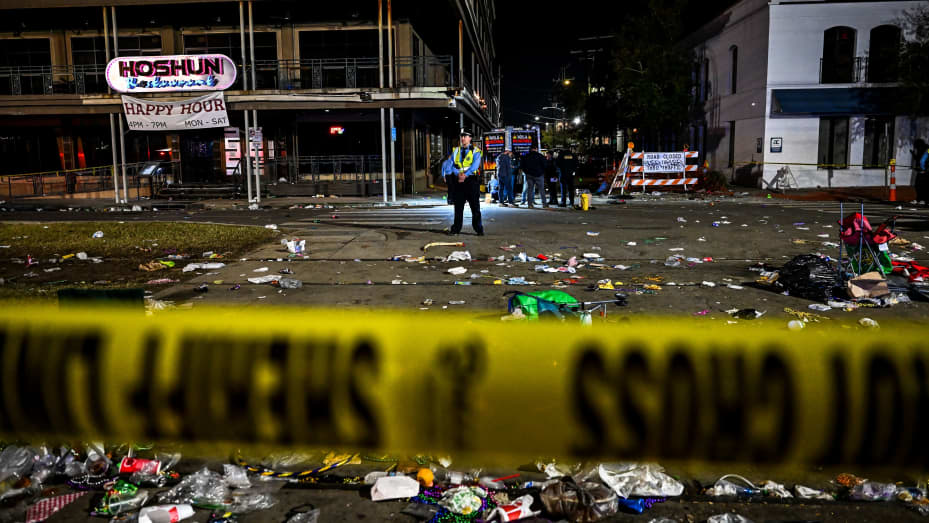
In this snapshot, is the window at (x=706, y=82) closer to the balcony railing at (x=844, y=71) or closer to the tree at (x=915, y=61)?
the balcony railing at (x=844, y=71)

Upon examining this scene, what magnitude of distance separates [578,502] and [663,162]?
2214 cm

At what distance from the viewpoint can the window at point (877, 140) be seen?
25.2 m

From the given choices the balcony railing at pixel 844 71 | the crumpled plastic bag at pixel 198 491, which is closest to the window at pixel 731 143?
the balcony railing at pixel 844 71

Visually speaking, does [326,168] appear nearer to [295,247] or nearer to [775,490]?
[295,247]

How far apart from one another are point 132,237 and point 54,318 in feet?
34.1

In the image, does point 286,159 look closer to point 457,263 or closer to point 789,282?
point 457,263

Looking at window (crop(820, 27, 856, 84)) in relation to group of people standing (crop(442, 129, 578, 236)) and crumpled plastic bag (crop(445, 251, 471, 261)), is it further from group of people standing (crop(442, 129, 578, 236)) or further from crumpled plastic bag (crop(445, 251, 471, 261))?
crumpled plastic bag (crop(445, 251, 471, 261))

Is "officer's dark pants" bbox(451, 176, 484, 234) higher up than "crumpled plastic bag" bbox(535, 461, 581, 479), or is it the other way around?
"officer's dark pants" bbox(451, 176, 484, 234)

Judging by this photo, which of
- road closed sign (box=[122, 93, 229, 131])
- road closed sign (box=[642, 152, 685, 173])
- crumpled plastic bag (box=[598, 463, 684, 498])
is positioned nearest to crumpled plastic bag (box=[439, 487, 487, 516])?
crumpled plastic bag (box=[598, 463, 684, 498])

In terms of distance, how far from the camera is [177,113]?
68.0 ft

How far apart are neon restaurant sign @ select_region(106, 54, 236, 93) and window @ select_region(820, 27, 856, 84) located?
20693 mm

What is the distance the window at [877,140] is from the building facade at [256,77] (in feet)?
48.3

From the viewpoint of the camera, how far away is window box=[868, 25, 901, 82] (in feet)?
80.3

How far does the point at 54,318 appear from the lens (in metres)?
2.70
